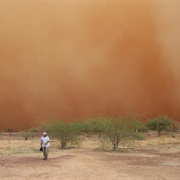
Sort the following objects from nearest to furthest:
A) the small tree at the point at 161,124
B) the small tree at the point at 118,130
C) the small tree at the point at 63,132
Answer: the small tree at the point at 118,130 → the small tree at the point at 63,132 → the small tree at the point at 161,124

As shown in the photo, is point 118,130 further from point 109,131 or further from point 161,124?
point 161,124

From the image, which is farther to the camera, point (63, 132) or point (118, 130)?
point (63, 132)

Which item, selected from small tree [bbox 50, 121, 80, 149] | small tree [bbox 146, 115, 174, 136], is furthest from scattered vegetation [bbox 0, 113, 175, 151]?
small tree [bbox 146, 115, 174, 136]

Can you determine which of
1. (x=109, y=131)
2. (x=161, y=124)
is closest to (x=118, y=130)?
(x=109, y=131)

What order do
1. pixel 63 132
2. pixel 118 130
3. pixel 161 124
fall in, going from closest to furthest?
pixel 118 130
pixel 63 132
pixel 161 124

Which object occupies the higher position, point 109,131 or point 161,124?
point 161,124

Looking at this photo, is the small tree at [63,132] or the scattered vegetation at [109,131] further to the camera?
the small tree at [63,132]

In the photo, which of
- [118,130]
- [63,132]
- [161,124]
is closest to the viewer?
[118,130]

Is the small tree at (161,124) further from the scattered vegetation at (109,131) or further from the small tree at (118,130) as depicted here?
the small tree at (118,130)

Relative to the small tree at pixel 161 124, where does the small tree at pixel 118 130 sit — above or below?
below

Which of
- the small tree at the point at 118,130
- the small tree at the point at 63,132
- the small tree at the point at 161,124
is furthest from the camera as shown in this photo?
the small tree at the point at 161,124

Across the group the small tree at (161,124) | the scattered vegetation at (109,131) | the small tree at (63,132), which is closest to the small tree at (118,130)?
the scattered vegetation at (109,131)

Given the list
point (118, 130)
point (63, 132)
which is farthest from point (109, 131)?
point (63, 132)

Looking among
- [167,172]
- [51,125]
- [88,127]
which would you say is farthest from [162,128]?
[167,172]
